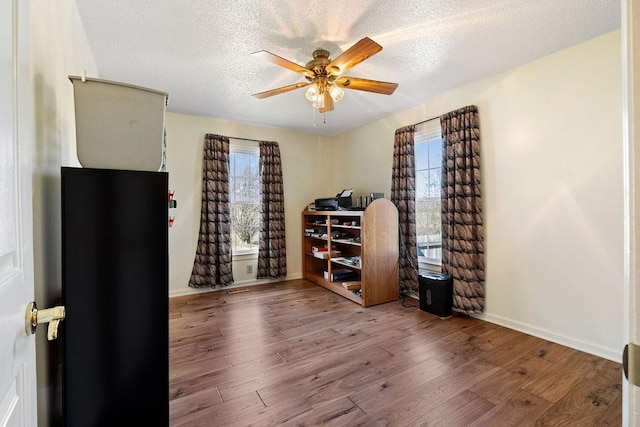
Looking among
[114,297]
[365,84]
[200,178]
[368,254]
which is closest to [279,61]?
[365,84]

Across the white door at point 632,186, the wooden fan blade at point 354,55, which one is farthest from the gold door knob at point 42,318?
the wooden fan blade at point 354,55

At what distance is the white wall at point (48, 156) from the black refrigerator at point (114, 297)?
4.2 inches

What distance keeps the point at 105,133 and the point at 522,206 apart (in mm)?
3065

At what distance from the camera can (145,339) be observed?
1.10m

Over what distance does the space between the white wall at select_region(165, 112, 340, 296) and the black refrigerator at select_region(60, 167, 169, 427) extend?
284 cm

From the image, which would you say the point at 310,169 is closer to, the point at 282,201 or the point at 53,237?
the point at 282,201

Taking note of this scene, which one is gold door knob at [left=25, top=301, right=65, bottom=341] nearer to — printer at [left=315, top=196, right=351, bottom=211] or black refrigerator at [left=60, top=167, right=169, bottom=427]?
black refrigerator at [left=60, top=167, right=169, bottom=427]

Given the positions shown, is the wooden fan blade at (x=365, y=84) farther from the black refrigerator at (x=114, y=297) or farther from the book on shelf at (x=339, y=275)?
the book on shelf at (x=339, y=275)

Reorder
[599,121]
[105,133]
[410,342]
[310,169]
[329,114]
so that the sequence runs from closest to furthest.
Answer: [105,133], [599,121], [410,342], [329,114], [310,169]

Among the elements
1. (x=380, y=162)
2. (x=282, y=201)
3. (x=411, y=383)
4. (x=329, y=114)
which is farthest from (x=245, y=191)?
(x=411, y=383)

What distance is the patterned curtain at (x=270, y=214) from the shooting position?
4191 millimetres

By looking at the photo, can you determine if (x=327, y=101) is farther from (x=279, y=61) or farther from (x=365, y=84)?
(x=279, y=61)

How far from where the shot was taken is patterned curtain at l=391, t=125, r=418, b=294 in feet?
11.2

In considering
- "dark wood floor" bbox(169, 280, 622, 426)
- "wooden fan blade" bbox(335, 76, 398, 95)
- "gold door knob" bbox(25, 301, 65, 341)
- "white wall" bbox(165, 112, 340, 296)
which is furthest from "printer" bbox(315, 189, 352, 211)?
"gold door knob" bbox(25, 301, 65, 341)
